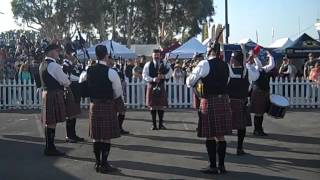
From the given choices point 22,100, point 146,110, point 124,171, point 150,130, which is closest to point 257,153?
point 124,171

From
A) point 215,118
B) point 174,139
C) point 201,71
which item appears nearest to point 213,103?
point 215,118

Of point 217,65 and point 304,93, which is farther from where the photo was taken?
point 304,93

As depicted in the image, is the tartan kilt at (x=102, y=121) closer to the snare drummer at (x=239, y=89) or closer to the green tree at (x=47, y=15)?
the snare drummer at (x=239, y=89)

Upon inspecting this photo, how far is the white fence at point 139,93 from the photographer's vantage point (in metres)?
16.0

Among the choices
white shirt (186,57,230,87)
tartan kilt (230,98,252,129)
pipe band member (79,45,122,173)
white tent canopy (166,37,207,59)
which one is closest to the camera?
white shirt (186,57,230,87)

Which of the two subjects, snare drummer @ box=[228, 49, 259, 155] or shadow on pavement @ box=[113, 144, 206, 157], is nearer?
snare drummer @ box=[228, 49, 259, 155]

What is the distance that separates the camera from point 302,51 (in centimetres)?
2083

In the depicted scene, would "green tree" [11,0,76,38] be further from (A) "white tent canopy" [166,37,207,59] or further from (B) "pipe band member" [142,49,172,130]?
(B) "pipe band member" [142,49,172,130]

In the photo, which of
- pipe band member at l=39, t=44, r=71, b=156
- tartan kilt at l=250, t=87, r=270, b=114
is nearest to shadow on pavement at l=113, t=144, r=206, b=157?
pipe band member at l=39, t=44, r=71, b=156

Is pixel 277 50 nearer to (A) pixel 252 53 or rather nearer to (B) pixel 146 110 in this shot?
(B) pixel 146 110

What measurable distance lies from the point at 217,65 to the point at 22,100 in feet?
35.0

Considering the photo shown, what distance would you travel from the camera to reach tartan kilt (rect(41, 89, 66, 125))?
28.0 feet

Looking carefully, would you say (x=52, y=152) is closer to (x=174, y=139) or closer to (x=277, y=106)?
(x=174, y=139)

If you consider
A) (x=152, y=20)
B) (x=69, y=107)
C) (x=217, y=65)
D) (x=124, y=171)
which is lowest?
(x=124, y=171)
